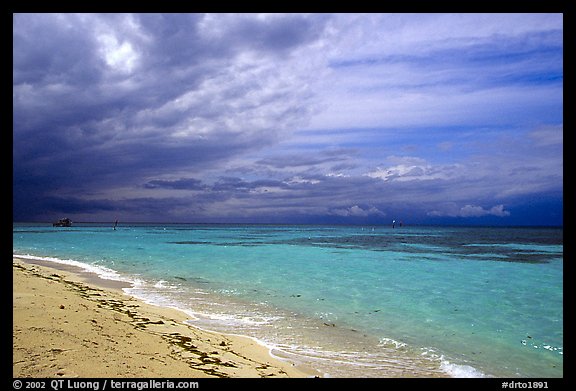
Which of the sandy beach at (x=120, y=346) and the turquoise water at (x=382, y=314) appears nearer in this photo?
the sandy beach at (x=120, y=346)

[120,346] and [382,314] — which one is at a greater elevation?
[120,346]

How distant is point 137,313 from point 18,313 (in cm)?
254

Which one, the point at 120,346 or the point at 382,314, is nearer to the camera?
the point at 120,346

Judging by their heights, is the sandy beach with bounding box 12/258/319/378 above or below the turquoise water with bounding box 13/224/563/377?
above

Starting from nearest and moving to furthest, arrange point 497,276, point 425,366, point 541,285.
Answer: point 425,366 < point 541,285 < point 497,276

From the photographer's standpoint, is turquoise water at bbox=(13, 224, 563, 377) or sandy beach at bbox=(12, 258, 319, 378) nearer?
sandy beach at bbox=(12, 258, 319, 378)

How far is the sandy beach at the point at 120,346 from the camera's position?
16.2 ft

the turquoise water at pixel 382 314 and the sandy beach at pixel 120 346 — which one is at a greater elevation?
the sandy beach at pixel 120 346

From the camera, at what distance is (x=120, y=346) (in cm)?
587

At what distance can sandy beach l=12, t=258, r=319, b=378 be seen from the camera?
4926mm
